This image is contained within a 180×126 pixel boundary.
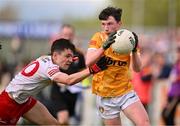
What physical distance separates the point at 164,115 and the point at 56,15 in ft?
60.9

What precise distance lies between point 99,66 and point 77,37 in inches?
563

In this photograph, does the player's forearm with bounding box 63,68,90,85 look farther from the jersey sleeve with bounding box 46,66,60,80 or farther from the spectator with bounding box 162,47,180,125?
the spectator with bounding box 162,47,180,125

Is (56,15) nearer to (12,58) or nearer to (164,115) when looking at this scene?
(12,58)

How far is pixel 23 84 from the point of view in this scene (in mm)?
9641

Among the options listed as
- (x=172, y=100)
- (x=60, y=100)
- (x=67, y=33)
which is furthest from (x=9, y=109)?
(x=172, y=100)

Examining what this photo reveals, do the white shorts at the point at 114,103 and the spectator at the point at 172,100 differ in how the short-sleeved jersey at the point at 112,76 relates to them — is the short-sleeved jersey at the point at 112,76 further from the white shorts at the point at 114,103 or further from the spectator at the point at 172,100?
the spectator at the point at 172,100

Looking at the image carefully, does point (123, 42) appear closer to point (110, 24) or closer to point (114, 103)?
point (110, 24)

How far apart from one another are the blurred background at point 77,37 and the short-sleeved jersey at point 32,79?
2489 millimetres

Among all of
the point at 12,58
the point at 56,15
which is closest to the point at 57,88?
the point at 12,58

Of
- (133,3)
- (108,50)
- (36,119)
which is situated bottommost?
(133,3)

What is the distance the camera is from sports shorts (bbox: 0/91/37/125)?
9.69 meters

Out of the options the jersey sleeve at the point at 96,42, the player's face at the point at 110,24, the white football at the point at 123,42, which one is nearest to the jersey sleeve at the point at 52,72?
the jersey sleeve at the point at 96,42

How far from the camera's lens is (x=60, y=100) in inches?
531

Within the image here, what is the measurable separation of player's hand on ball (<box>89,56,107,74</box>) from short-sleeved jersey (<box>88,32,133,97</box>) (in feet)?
0.62
